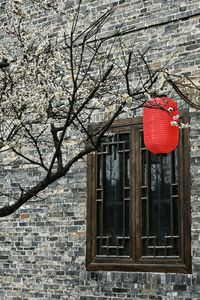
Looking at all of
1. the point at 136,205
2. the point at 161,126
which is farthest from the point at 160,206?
the point at 161,126

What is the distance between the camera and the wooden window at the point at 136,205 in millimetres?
6695

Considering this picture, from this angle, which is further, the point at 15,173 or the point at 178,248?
the point at 15,173

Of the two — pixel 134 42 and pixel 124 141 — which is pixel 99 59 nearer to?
pixel 134 42

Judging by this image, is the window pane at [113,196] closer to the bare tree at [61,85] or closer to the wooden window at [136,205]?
the wooden window at [136,205]

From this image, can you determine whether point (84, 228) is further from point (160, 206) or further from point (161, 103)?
point (161, 103)

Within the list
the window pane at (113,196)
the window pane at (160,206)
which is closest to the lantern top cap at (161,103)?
the window pane at (160,206)

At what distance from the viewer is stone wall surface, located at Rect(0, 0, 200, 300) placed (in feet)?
22.0

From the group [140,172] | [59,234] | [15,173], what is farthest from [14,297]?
[140,172]

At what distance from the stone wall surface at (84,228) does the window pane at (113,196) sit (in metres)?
0.25

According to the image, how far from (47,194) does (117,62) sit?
1.87 meters

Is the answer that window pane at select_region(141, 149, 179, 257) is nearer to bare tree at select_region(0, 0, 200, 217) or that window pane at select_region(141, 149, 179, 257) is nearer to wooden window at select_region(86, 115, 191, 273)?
wooden window at select_region(86, 115, 191, 273)

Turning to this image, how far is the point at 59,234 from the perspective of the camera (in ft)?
25.2

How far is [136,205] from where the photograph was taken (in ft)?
23.1

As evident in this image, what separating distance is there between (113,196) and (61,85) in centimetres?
147
